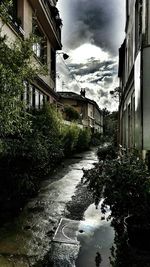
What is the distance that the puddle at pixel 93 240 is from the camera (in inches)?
178

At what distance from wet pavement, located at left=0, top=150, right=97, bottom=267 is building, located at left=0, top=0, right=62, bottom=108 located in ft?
9.92

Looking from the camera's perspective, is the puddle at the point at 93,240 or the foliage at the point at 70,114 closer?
the puddle at the point at 93,240

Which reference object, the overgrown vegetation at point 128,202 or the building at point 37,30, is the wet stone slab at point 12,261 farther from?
the building at point 37,30

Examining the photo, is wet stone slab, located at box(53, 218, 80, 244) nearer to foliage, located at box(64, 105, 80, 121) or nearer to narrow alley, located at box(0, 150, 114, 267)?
narrow alley, located at box(0, 150, 114, 267)

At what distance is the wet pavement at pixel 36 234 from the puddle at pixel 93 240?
0.58 ft

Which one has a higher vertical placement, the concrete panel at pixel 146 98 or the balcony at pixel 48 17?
the balcony at pixel 48 17

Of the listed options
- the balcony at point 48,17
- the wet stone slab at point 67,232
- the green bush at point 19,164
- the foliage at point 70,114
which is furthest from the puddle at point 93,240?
the foliage at point 70,114

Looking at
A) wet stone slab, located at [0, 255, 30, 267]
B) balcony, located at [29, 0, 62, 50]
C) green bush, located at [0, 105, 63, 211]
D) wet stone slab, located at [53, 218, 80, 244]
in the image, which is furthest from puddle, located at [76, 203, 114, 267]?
balcony, located at [29, 0, 62, 50]

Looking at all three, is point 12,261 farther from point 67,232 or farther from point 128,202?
point 128,202

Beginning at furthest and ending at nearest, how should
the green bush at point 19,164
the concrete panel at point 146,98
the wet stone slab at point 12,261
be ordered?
the green bush at point 19,164
the concrete panel at point 146,98
the wet stone slab at point 12,261

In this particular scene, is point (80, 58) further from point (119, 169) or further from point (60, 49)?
point (119, 169)

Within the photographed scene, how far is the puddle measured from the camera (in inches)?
178

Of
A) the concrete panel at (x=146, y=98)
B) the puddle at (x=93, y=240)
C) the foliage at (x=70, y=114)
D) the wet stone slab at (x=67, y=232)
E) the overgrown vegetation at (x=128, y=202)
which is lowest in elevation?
the puddle at (x=93, y=240)

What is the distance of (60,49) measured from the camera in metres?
19.6
